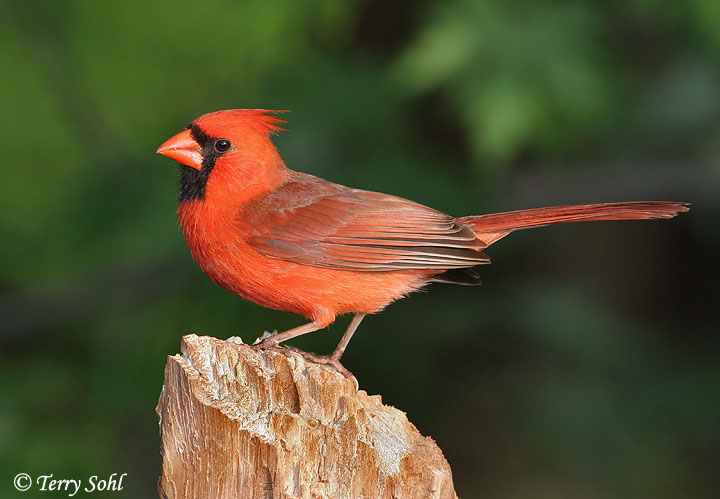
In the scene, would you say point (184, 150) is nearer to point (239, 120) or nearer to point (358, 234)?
point (239, 120)

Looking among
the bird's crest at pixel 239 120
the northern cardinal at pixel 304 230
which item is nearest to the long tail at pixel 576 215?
the northern cardinal at pixel 304 230

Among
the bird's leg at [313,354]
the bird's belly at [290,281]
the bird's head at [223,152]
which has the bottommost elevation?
the bird's leg at [313,354]

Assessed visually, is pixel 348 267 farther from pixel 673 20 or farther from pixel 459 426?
pixel 459 426

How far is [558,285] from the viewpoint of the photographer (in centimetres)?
522

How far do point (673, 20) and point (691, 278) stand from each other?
5.93 feet

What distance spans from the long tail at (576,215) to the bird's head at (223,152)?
33.4 inches

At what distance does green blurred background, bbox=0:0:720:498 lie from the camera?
15.5 feet

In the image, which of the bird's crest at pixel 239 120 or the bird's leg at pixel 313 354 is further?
the bird's crest at pixel 239 120

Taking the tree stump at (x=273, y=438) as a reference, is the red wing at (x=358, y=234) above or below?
above

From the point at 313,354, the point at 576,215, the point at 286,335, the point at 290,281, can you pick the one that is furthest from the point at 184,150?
the point at 576,215

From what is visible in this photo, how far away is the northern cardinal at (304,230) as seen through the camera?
128 inches

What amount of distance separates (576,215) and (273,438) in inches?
61.0

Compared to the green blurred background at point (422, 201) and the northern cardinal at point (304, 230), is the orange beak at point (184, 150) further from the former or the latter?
the green blurred background at point (422, 201)

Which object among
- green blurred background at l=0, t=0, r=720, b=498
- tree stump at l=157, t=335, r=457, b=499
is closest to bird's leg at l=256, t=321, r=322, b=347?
tree stump at l=157, t=335, r=457, b=499
